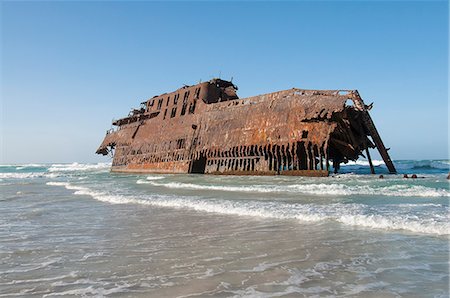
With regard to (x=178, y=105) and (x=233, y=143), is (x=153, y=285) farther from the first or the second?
(x=178, y=105)

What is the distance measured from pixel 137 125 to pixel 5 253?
2823 centimetres

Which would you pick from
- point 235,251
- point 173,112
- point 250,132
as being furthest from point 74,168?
point 235,251

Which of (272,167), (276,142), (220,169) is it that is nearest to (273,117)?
(276,142)

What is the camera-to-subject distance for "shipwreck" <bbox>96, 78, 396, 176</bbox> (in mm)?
17156

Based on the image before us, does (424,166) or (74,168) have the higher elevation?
(424,166)

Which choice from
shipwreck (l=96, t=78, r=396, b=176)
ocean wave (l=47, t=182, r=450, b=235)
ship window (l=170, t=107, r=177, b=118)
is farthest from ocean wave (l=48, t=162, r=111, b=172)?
ocean wave (l=47, t=182, r=450, b=235)

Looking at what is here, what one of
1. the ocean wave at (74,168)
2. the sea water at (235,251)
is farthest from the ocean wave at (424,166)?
the ocean wave at (74,168)

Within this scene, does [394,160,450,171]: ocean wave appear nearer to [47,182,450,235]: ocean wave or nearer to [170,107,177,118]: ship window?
[170,107,177,118]: ship window

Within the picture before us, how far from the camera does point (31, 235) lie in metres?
6.11

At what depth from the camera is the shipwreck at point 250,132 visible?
17156 mm

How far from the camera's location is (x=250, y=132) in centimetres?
2041

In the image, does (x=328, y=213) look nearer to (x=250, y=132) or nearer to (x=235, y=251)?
(x=235, y=251)

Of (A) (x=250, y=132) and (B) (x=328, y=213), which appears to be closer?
(B) (x=328, y=213)

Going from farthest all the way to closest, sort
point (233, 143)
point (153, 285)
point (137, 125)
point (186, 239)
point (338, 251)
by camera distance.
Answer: point (137, 125) < point (233, 143) < point (186, 239) < point (338, 251) < point (153, 285)
